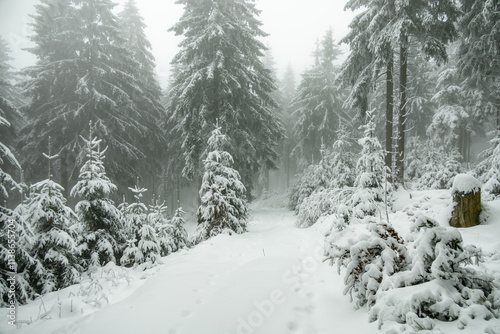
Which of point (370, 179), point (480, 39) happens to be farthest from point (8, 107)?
point (480, 39)

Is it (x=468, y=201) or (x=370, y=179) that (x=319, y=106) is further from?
(x=468, y=201)

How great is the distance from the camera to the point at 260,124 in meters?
15.5

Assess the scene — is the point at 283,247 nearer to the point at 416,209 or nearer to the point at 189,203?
the point at 416,209

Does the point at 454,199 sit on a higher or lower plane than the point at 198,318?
higher

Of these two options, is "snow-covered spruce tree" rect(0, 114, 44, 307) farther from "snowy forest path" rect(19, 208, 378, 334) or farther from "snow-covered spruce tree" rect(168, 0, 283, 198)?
"snow-covered spruce tree" rect(168, 0, 283, 198)

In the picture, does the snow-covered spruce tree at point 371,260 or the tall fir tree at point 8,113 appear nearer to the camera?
the snow-covered spruce tree at point 371,260

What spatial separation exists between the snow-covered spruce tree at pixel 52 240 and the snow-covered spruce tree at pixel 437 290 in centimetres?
669

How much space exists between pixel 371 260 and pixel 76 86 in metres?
17.9

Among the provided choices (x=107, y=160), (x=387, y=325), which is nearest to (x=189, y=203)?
(x=107, y=160)

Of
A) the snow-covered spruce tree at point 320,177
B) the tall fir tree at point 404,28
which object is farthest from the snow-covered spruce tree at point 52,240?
the tall fir tree at point 404,28

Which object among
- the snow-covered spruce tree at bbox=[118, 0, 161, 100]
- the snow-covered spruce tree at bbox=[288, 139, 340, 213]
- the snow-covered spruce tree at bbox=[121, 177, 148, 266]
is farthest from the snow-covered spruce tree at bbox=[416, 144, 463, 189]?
the snow-covered spruce tree at bbox=[118, 0, 161, 100]

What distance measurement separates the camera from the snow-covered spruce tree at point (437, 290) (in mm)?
2859

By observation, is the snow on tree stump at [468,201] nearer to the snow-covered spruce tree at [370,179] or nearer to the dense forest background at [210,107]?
the snow-covered spruce tree at [370,179]

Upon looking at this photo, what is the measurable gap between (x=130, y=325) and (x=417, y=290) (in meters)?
3.82
